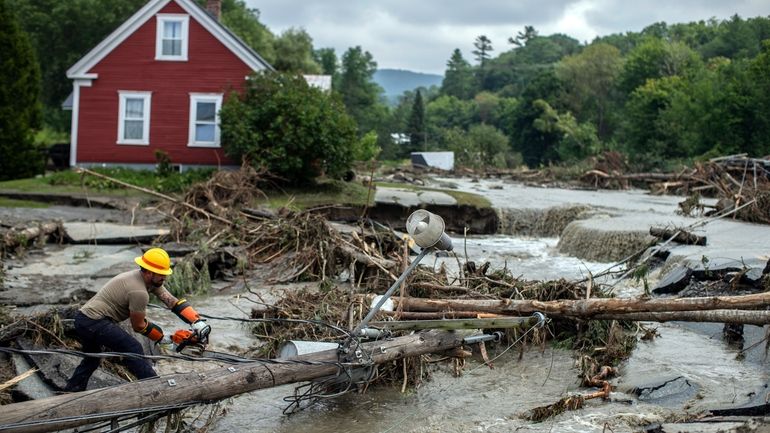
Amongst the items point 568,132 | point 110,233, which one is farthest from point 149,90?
point 568,132

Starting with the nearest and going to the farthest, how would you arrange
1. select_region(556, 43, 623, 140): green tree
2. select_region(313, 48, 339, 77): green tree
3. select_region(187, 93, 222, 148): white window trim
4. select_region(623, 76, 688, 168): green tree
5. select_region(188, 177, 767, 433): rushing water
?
select_region(188, 177, 767, 433): rushing water, select_region(187, 93, 222, 148): white window trim, select_region(623, 76, 688, 168): green tree, select_region(556, 43, 623, 140): green tree, select_region(313, 48, 339, 77): green tree

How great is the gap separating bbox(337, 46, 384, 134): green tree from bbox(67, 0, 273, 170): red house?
43.6 meters

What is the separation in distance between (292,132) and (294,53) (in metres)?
34.9

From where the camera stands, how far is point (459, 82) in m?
133

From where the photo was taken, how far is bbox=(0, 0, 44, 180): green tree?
28859 mm

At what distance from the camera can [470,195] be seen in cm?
2580

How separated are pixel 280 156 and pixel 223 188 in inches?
132

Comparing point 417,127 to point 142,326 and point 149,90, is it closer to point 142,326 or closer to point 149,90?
point 149,90

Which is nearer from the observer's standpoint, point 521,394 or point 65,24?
point 521,394

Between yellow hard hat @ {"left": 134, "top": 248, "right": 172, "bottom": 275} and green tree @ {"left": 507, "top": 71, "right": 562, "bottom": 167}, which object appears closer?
yellow hard hat @ {"left": 134, "top": 248, "right": 172, "bottom": 275}

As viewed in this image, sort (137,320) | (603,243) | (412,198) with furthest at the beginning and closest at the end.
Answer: (412,198) < (603,243) < (137,320)

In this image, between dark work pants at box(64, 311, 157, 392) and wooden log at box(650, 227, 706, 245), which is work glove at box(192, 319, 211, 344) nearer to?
dark work pants at box(64, 311, 157, 392)

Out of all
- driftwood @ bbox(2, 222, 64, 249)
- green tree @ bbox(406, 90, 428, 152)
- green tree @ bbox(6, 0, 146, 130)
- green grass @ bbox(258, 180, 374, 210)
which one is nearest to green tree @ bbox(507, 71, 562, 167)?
green tree @ bbox(406, 90, 428, 152)

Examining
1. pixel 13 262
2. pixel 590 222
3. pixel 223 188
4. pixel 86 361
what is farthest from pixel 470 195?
pixel 86 361
